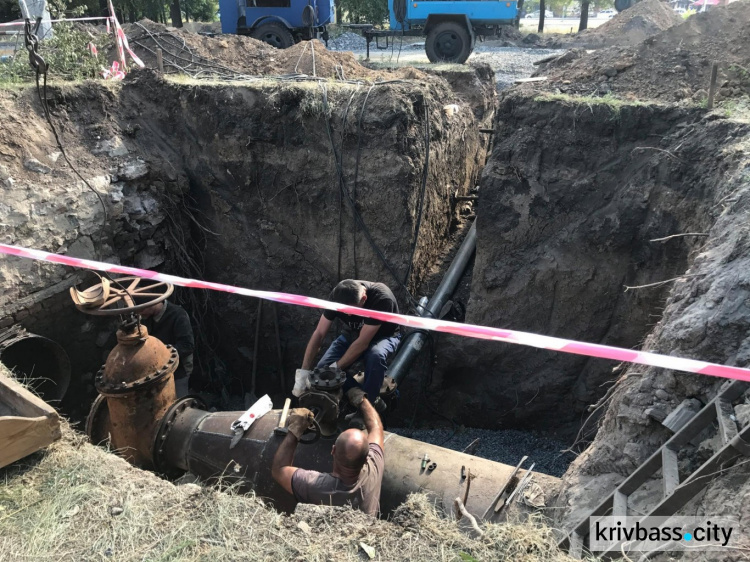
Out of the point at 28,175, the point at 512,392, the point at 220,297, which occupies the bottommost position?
the point at 512,392

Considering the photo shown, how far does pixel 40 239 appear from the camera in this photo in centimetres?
555

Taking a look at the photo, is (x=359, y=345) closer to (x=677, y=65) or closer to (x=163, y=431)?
(x=163, y=431)

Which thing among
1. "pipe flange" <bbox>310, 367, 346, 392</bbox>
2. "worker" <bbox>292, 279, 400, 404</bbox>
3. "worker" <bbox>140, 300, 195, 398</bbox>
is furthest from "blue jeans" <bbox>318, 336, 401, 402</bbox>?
"worker" <bbox>140, 300, 195, 398</bbox>

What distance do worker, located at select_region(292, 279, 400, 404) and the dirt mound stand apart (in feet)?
50.0

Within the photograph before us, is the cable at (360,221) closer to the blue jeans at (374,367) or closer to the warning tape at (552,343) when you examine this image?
the blue jeans at (374,367)

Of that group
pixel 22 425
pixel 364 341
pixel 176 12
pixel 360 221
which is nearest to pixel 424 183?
pixel 360 221

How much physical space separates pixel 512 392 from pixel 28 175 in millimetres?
5952

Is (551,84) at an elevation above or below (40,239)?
above

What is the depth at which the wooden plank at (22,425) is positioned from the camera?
3.19 m

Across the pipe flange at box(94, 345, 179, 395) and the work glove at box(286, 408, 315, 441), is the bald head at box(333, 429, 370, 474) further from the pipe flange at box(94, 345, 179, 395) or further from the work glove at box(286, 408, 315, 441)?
the pipe flange at box(94, 345, 179, 395)

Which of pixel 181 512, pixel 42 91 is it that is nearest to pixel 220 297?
pixel 42 91

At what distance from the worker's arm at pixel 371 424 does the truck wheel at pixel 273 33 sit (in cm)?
1247

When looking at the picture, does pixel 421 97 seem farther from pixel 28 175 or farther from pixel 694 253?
pixel 28 175

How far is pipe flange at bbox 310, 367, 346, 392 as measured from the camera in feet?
12.7
